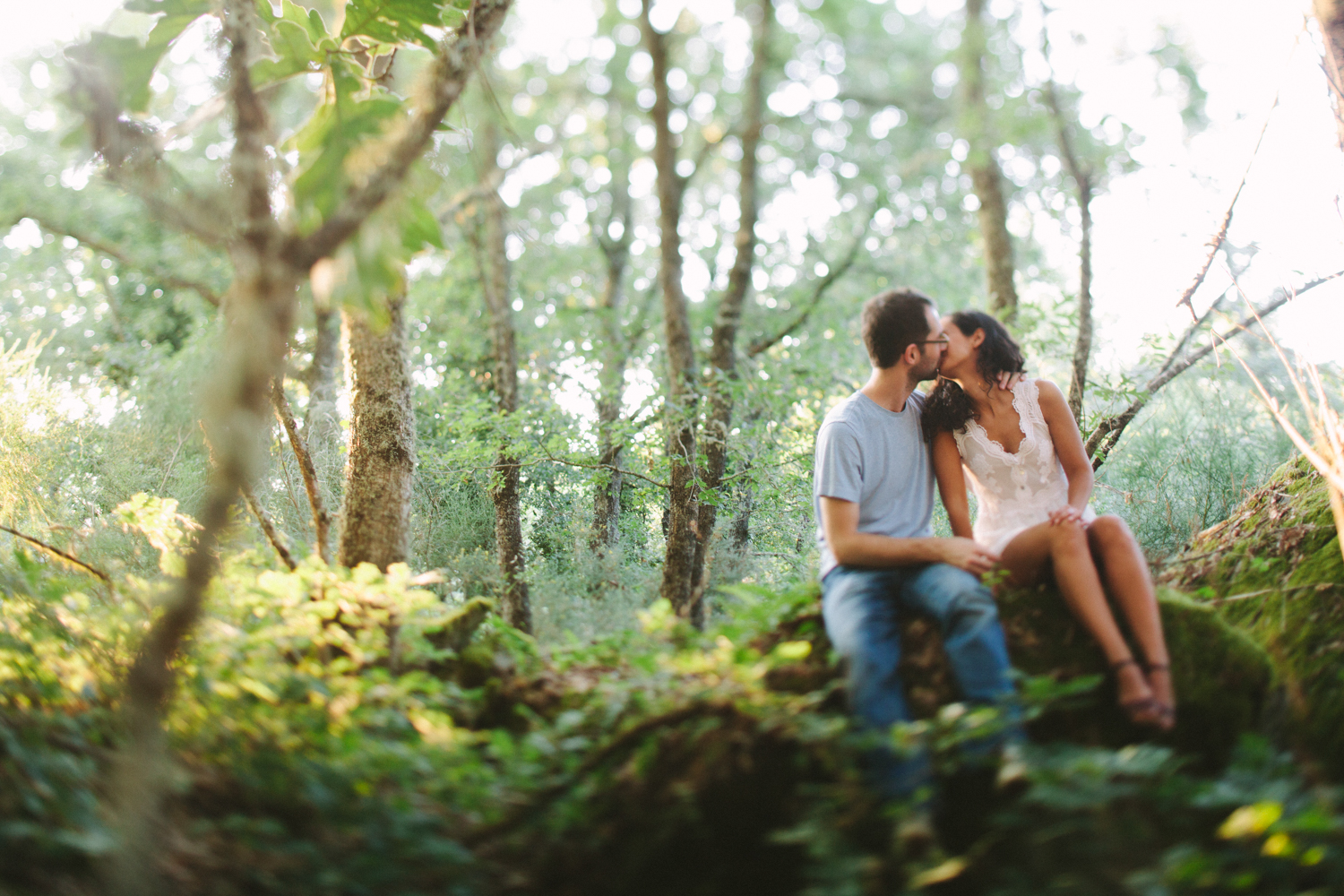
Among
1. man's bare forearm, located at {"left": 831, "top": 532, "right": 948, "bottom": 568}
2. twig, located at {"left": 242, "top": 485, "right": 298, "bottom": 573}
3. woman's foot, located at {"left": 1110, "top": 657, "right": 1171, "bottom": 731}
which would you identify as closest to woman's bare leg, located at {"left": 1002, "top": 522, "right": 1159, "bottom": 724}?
woman's foot, located at {"left": 1110, "top": 657, "right": 1171, "bottom": 731}

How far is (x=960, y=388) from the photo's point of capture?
321cm

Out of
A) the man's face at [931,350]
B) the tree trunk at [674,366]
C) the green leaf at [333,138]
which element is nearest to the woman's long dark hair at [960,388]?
the man's face at [931,350]

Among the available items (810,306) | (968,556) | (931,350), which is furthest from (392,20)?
(810,306)

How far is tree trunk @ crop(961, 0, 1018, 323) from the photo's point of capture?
21.2ft

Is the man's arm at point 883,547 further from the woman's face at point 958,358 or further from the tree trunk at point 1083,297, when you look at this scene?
the tree trunk at point 1083,297

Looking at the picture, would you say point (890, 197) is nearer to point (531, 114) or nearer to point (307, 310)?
point (531, 114)

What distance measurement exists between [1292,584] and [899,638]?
184 centimetres

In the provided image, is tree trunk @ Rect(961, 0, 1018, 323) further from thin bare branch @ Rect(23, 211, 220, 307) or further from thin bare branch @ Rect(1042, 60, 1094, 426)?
thin bare branch @ Rect(23, 211, 220, 307)

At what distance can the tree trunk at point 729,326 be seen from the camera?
5.53 metres

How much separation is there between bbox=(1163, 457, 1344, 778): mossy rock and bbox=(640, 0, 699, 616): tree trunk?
109 inches

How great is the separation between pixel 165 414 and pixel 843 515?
699 cm

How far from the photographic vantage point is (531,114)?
11.0 m

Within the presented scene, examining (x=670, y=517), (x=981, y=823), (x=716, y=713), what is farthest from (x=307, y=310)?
(x=670, y=517)

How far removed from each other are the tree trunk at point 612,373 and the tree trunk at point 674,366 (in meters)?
0.54
